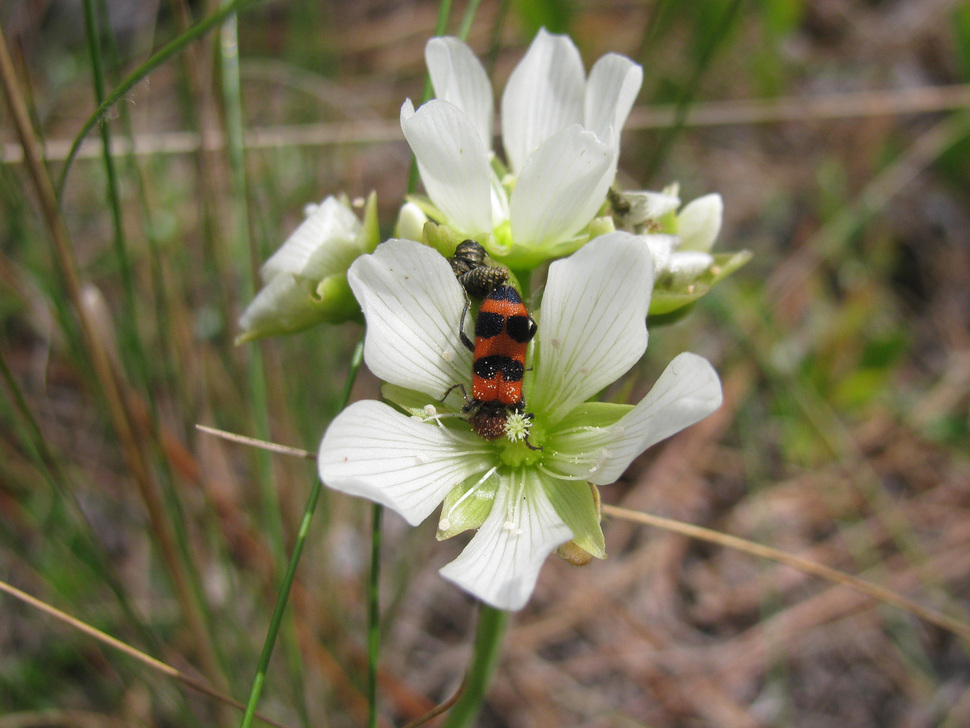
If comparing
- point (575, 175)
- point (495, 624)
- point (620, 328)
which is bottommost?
point (495, 624)

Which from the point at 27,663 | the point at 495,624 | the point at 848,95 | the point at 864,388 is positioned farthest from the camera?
the point at 848,95

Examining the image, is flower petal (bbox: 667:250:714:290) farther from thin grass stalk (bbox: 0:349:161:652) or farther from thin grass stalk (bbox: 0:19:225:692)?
thin grass stalk (bbox: 0:349:161:652)

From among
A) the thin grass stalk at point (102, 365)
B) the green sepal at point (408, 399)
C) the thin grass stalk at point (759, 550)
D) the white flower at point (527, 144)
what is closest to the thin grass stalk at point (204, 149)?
the thin grass stalk at point (102, 365)

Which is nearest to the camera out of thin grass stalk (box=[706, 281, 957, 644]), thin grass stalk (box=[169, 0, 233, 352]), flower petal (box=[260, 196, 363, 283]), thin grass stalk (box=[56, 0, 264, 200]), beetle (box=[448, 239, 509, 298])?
thin grass stalk (box=[56, 0, 264, 200])

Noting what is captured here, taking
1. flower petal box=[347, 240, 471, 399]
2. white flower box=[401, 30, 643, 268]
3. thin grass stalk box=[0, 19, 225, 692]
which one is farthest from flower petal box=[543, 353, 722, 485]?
thin grass stalk box=[0, 19, 225, 692]

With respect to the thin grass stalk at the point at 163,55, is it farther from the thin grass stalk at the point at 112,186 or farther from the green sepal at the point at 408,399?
the green sepal at the point at 408,399

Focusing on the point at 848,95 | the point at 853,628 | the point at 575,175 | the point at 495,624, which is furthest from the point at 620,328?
the point at 848,95

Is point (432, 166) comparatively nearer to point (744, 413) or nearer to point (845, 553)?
point (744, 413)
